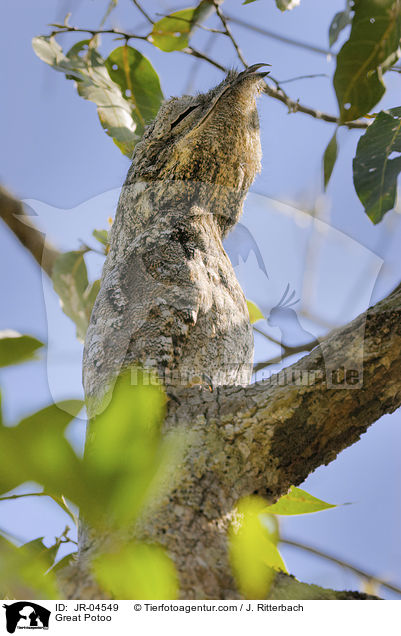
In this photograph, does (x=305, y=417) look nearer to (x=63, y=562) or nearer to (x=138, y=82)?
(x=63, y=562)

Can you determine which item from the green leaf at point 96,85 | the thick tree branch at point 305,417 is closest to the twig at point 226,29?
the green leaf at point 96,85

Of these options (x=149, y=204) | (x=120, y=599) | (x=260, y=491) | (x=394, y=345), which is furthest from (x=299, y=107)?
(x=120, y=599)

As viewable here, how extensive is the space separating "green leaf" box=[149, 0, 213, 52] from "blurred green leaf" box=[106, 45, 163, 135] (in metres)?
0.17

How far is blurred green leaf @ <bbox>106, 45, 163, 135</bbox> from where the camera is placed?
9.23 feet

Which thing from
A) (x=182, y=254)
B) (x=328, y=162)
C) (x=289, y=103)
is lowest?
(x=182, y=254)

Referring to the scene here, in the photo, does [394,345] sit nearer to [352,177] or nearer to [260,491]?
[260,491]

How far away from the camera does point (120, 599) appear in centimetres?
87

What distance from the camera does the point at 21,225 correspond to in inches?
123

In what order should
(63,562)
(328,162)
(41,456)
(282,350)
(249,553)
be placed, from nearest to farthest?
1. (41,456)
2. (249,553)
3. (328,162)
4. (63,562)
5. (282,350)

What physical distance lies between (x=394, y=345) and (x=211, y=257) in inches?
29.6

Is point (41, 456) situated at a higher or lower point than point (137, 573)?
higher

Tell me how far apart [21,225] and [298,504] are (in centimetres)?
222

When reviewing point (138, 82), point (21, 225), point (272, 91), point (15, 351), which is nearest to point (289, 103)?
point (272, 91)
